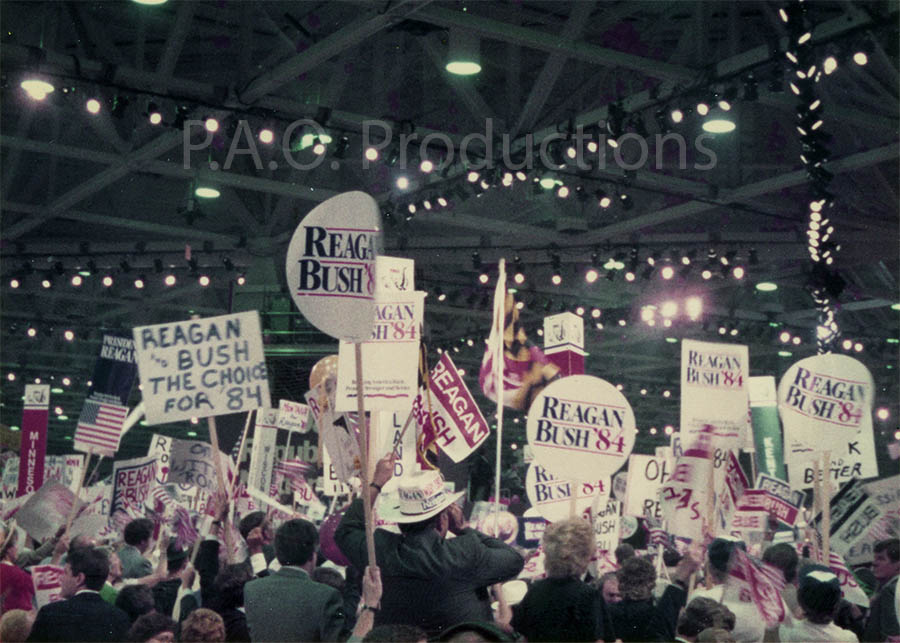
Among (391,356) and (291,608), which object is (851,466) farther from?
(291,608)

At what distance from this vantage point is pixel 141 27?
13.3 metres

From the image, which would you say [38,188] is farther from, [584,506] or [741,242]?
[584,506]

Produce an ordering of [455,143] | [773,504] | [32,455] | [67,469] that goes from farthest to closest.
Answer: [67,469], [455,143], [32,455], [773,504]

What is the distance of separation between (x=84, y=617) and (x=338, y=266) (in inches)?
76.7

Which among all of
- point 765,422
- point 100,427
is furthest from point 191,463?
point 765,422

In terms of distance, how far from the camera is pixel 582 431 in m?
7.40

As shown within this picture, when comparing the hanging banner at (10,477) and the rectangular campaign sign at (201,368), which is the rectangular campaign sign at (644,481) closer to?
the rectangular campaign sign at (201,368)

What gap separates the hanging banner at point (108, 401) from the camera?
10.7 meters

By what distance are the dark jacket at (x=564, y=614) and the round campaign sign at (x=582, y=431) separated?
186 centimetres

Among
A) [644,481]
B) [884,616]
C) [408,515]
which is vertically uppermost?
[644,481]

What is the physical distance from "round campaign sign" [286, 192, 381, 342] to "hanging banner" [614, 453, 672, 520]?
6.56 metres

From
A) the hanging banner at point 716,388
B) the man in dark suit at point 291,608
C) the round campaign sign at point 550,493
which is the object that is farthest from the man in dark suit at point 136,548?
the hanging banner at point 716,388

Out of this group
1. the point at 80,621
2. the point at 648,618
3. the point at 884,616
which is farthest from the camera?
the point at 884,616

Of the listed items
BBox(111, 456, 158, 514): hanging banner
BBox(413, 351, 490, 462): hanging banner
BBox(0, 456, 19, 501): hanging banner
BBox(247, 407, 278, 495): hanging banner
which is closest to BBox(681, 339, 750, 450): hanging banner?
BBox(413, 351, 490, 462): hanging banner
